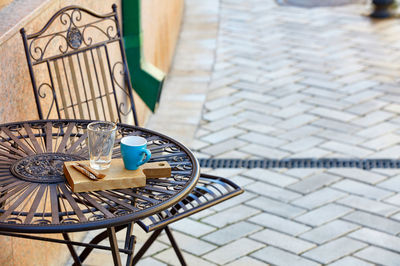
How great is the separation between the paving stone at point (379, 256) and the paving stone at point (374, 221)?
0.22 meters

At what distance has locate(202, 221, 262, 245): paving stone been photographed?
363cm

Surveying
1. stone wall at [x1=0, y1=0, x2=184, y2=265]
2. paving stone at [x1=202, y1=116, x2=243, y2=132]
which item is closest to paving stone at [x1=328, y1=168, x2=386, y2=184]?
paving stone at [x1=202, y1=116, x2=243, y2=132]

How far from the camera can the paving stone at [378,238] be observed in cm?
357

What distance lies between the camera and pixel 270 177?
4.32 meters

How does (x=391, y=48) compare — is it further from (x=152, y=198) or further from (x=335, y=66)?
(x=152, y=198)

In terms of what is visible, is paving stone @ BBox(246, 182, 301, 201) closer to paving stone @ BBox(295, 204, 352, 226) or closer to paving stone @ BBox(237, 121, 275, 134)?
paving stone @ BBox(295, 204, 352, 226)

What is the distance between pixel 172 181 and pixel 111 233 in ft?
0.91

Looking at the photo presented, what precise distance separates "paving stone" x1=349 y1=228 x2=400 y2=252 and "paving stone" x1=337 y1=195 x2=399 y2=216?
0.75ft

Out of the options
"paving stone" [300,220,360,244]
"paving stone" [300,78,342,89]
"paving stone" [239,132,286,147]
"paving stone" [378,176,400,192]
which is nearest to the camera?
"paving stone" [300,220,360,244]

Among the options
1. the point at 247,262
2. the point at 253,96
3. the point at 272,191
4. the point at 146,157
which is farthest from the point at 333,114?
the point at 146,157

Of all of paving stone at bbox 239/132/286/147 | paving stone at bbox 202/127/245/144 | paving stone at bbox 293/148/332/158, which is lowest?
paving stone at bbox 293/148/332/158

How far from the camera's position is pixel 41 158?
2514 mm

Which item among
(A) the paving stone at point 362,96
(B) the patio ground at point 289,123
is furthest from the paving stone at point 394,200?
(A) the paving stone at point 362,96

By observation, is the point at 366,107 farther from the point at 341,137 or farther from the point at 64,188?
the point at 64,188
